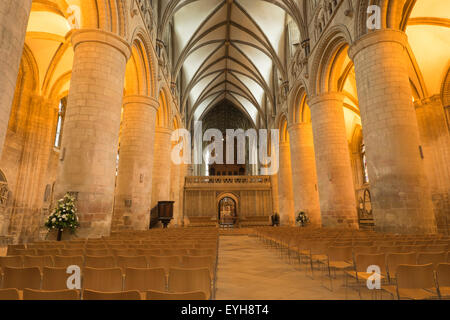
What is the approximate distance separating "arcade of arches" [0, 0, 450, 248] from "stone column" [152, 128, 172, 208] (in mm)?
92

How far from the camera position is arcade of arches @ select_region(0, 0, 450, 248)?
24.2ft

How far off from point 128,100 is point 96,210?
670cm

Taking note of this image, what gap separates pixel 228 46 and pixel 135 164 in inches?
636

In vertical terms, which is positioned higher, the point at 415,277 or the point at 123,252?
the point at 123,252

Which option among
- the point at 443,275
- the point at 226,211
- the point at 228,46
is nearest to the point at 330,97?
the point at 443,275

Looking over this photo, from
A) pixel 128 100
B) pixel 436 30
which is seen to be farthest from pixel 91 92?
pixel 436 30

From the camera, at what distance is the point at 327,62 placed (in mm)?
12195

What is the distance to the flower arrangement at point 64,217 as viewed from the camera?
6309mm

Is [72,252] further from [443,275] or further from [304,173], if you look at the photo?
[304,173]

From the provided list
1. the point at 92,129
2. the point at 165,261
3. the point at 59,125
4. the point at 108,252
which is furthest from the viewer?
the point at 59,125

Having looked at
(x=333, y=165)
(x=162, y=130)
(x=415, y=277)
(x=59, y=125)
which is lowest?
(x=415, y=277)

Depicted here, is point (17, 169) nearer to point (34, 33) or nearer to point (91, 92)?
point (34, 33)

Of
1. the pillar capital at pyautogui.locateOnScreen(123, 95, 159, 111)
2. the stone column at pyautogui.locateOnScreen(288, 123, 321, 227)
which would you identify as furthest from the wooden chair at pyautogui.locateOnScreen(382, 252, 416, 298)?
the pillar capital at pyautogui.locateOnScreen(123, 95, 159, 111)
